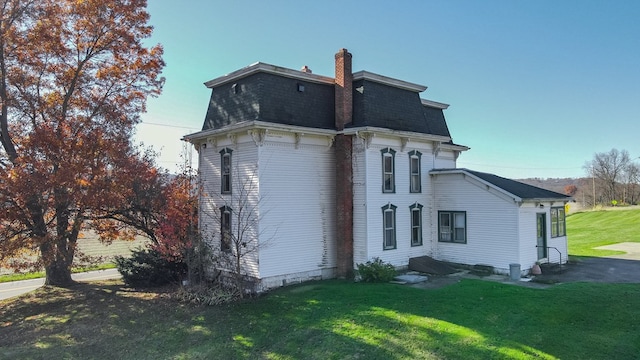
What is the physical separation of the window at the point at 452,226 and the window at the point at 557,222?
3920 millimetres

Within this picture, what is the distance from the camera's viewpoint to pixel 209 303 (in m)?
14.3

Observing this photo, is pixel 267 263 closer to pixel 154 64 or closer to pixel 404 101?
pixel 404 101

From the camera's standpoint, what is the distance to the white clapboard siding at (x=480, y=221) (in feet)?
55.0

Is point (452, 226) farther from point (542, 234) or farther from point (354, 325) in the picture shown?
point (354, 325)

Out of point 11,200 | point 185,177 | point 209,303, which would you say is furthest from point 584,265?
point 11,200

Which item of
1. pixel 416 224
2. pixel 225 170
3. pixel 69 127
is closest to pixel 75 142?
pixel 69 127

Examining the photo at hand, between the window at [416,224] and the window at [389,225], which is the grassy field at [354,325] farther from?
the window at [416,224]

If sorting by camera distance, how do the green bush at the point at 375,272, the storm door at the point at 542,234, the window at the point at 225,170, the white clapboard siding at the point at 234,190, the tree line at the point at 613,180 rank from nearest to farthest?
the white clapboard siding at the point at 234,190, the green bush at the point at 375,272, the window at the point at 225,170, the storm door at the point at 542,234, the tree line at the point at 613,180

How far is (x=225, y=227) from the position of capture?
17.3 metres

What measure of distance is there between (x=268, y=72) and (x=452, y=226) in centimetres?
1055

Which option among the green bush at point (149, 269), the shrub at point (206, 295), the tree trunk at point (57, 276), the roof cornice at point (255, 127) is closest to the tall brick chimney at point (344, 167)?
the roof cornice at point (255, 127)

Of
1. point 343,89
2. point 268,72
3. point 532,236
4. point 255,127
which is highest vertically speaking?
point 268,72

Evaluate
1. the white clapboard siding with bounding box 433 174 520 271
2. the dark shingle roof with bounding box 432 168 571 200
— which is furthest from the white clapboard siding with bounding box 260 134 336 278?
the dark shingle roof with bounding box 432 168 571 200

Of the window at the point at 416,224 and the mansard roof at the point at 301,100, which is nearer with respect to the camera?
the mansard roof at the point at 301,100
